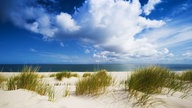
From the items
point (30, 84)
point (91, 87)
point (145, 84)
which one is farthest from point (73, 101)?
point (145, 84)

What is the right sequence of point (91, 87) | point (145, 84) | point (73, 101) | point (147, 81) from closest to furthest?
point (73, 101), point (91, 87), point (145, 84), point (147, 81)

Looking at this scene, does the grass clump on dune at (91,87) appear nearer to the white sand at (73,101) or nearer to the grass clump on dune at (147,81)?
the white sand at (73,101)

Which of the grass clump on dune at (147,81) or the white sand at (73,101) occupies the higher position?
the grass clump on dune at (147,81)

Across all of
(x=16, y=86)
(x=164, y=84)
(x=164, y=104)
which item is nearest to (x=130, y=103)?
(x=164, y=104)

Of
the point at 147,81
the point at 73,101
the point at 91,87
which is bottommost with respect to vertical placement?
the point at 73,101

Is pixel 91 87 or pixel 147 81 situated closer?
pixel 91 87

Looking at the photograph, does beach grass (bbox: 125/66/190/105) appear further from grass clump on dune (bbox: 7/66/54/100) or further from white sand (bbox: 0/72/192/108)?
grass clump on dune (bbox: 7/66/54/100)

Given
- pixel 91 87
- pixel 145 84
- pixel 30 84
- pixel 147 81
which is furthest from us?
pixel 147 81

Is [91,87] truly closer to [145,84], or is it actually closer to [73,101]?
[73,101]

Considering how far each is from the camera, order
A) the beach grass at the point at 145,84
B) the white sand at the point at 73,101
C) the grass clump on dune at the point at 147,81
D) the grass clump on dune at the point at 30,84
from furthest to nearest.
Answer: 1. the grass clump on dune at the point at 147,81
2. the grass clump on dune at the point at 30,84
3. the beach grass at the point at 145,84
4. the white sand at the point at 73,101

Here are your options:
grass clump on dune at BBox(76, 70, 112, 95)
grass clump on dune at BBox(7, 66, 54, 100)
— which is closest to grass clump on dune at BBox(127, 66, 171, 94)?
grass clump on dune at BBox(76, 70, 112, 95)

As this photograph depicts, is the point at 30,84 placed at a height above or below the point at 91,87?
above

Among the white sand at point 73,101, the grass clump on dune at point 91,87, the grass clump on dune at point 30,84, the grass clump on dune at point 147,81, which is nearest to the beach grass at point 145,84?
the grass clump on dune at point 147,81

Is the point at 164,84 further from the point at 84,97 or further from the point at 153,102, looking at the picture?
the point at 84,97
